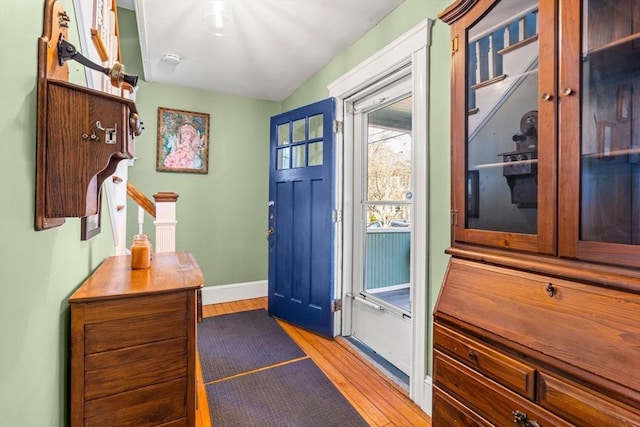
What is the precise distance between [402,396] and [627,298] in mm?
1437

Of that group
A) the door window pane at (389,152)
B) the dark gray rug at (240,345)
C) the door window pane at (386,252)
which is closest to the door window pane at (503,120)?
the door window pane at (389,152)

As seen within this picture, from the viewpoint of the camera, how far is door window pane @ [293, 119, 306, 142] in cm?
299

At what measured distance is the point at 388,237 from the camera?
276cm

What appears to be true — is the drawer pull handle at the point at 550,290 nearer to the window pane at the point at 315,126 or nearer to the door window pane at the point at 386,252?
the door window pane at the point at 386,252

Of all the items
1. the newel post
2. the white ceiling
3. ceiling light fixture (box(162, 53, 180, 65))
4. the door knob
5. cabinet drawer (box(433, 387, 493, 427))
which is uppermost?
the white ceiling

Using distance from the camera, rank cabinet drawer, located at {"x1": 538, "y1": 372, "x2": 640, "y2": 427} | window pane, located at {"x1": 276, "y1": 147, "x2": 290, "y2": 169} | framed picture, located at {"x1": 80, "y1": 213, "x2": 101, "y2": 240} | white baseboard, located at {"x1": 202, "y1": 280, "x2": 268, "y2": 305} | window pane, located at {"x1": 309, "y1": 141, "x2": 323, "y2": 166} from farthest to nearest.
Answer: white baseboard, located at {"x1": 202, "y1": 280, "x2": 268, "y2": 305}, window pane, located at {"x1": 276, "y1": 147, "x2": 290, "y2": 169}, window pane, located at {"x1": 309, "y1": 141, "x2": 323, "y2": 166}, framed picture, located at {"x1": 80, "y1": 213, "x2": 101, "y2": 240}, cabinet drawer, located at {"x1": 538, "y1": 372, "x2": 640, "y2": 427}

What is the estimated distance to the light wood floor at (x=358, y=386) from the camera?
1.69 metres

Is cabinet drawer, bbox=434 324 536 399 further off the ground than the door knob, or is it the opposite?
the door knob

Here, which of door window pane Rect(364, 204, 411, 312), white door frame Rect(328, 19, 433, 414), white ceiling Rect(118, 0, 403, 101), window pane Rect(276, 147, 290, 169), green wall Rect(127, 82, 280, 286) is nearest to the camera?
white door frame Rect(328, 19, 433, 414)

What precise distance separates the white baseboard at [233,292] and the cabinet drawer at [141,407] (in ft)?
7.76

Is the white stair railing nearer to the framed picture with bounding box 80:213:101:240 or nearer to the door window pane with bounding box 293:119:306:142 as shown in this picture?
the framed picture with bounding box 80:213:101:240

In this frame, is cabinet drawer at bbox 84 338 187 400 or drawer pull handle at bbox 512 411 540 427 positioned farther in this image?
cabinet drawer at bbox 84 338 187 400

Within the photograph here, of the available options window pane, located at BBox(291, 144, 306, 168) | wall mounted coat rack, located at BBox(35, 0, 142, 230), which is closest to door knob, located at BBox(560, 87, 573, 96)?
wall mounted coat rack, located at BBox(35, 0, 142, 230)

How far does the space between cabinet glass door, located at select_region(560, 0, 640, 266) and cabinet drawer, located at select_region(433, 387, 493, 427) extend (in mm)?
641
